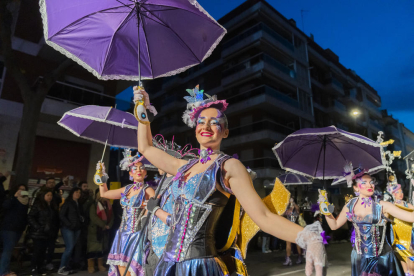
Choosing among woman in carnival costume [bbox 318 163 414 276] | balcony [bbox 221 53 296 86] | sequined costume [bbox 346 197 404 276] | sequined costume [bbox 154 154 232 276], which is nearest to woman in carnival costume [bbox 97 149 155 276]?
sequined costume [bbox 154 154 232 276]

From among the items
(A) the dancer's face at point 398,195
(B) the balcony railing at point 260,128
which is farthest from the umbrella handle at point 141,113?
(B) the balcony railing at point 260,128

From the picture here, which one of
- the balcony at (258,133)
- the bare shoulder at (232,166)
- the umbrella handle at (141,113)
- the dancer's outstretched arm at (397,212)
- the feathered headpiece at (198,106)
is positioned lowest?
the dancer's outstretched arm at (397,212)

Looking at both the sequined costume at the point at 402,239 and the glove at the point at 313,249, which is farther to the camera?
the sequined costume at the point at 402,239

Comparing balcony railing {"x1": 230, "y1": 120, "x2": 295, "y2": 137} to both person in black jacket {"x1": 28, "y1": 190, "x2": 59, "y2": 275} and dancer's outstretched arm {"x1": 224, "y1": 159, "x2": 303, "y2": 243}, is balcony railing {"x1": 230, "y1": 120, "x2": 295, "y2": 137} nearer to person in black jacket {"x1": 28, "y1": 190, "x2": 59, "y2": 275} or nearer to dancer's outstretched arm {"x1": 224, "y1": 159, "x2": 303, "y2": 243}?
person in black jacket {"x1": 28, "y1": 190, "x2": 59, "y2": 275}

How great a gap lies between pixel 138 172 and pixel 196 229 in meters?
2.95

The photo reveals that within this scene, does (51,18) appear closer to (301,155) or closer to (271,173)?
(301,155)

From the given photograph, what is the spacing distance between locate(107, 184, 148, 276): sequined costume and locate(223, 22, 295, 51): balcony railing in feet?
66.7

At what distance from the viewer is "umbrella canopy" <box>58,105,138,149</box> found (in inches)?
181

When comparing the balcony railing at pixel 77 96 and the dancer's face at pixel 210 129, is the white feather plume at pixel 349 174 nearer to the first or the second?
the dancer's face at pixel 210 129

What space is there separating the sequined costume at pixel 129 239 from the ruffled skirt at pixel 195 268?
2.53 meters

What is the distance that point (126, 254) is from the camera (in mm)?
4262

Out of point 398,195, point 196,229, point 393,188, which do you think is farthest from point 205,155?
point 393,188

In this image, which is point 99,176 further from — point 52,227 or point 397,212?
point 397,212

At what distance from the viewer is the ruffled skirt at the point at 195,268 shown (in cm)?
182
